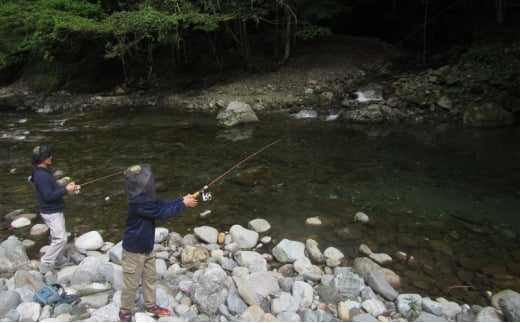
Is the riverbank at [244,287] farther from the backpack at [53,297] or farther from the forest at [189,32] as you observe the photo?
the forest at [189,32]

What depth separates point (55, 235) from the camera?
15.1 feet

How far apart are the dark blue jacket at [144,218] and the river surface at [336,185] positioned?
88.0 inches

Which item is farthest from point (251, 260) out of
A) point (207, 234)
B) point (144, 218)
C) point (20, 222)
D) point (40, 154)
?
point (20, 222)

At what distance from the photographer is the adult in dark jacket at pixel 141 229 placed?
132 inches

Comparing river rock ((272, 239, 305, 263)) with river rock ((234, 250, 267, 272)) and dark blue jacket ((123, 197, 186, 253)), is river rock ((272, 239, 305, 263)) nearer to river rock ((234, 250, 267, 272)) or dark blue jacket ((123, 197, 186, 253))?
river rock ((234, 250, 267, 272))

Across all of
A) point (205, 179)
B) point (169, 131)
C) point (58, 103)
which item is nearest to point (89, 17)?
point (58, 103)

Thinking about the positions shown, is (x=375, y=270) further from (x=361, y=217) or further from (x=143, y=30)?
(x=143, y=30)

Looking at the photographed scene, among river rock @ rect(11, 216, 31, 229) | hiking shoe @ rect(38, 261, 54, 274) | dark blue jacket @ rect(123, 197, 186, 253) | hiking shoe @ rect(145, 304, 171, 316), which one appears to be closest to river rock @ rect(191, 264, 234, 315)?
hiking shoe @ rect(145, 304, 171, 316)

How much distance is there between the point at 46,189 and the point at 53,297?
1173 mm

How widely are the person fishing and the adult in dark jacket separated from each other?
4.32 feet

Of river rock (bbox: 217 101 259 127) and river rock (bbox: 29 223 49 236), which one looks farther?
river rock (bbox: 217 101 259 127)

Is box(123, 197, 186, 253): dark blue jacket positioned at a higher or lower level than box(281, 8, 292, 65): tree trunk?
lower

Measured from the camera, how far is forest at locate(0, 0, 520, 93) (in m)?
16.3

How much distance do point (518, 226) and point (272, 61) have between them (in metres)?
14.8
